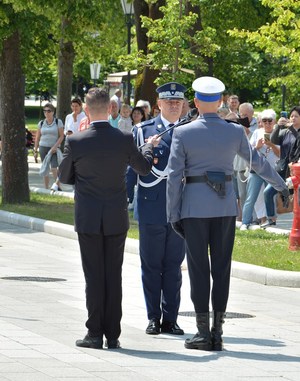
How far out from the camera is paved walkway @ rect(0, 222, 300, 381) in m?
8.51

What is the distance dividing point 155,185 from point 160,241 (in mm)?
438

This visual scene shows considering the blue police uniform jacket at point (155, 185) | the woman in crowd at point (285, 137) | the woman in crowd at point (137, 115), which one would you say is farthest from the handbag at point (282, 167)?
the blue police uniform jacket at point (155, 185)

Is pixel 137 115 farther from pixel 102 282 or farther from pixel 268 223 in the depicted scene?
pixel 102 282

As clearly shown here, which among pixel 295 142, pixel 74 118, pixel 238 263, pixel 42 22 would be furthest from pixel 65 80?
pixel 238 263

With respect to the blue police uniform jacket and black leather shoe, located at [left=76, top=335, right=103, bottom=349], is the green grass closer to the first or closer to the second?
the blue police uniform jacket

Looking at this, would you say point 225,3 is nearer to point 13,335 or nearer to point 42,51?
point 42,51

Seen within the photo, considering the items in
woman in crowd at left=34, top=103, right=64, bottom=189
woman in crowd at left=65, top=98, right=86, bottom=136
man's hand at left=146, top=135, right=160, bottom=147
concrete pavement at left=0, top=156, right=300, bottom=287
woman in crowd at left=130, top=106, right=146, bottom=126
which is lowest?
concrete pavement at left=0, top=156, right=300, bottom=287

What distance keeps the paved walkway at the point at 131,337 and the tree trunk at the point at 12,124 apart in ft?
27.2

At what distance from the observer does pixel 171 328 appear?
34.0ft

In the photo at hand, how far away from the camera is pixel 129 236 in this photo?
58.0ft

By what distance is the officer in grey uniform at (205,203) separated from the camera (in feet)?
31.5

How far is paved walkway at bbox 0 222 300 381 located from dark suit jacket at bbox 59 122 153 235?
91 cm

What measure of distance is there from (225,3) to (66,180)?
3383 cm

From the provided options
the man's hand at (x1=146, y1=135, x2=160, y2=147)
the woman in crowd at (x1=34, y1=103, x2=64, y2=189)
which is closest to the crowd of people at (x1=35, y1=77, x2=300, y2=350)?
the man's hand at (x1=146, y1=135, x2=160, y2=147)
